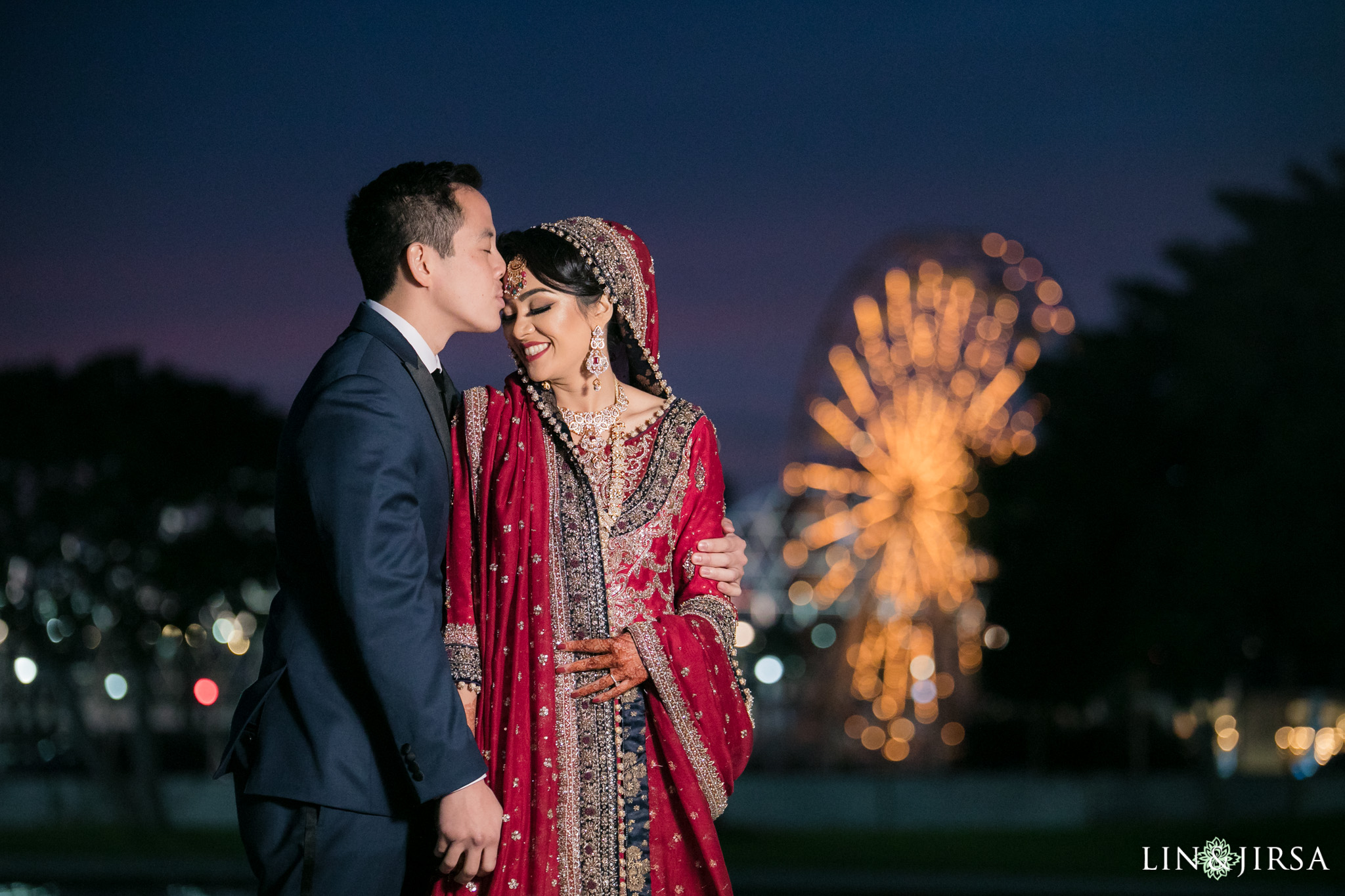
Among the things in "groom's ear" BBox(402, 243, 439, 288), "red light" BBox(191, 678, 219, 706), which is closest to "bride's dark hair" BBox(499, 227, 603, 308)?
"groom's ear" BBox(402, 243, 439, 288)

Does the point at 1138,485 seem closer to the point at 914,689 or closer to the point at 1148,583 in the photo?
the point at 1148,583

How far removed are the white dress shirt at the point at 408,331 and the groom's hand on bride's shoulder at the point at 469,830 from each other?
927mm

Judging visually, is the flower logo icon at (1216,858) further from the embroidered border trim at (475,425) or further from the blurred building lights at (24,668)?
the blurred building lights at (24,668)

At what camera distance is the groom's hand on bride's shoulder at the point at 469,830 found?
2.80 metres

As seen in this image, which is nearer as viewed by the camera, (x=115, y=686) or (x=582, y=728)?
(x=582, y=728)

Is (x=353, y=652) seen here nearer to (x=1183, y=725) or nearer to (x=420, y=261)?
(x=420, y=261)

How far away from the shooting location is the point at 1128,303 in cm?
2416

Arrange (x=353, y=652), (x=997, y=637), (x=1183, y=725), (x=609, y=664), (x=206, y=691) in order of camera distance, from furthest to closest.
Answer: (x=1183, y=725), (x=997, y=637), (x=206, y=691), (x=609, y=664), (x=353, y=652)

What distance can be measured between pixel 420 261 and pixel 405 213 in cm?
11

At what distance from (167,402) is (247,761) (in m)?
20.6

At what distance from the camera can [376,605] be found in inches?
109

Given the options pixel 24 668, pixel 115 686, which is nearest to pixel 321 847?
pixel 24 668

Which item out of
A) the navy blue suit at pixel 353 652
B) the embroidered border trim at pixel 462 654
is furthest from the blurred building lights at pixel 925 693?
the navy blue suit at pixel 353 652

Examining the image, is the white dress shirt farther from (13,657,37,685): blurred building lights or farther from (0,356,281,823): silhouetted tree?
(13,657,37,685): blurred building lights
